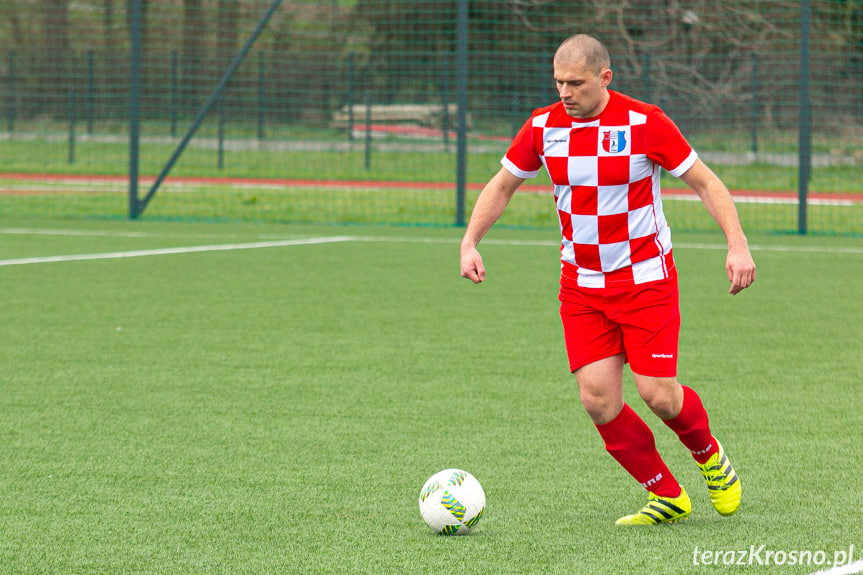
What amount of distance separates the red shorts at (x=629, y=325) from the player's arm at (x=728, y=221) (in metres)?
0.25

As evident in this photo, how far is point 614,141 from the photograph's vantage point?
3672mm

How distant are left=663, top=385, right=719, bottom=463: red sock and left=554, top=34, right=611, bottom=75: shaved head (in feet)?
3.54

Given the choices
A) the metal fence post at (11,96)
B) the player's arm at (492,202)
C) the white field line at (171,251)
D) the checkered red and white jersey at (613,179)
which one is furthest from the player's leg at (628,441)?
the metal fence post at (11,96)

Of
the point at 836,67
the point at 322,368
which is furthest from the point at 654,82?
the point at 322,368

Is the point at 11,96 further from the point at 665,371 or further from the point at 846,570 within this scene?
the point at 846,570

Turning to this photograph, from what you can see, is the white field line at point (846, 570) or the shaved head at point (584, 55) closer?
the white field line at point (846, 570)

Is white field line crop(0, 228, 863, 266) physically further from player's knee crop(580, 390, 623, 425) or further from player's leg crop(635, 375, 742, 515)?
player's leg crop(635, 375, 742, 515)

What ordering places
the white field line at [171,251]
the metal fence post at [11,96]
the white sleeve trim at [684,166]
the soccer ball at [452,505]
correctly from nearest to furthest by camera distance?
the soccer ball at [452,505] → the white sleeve trim at [684,166] → the white field line at [171,251] → the metal fence post at [11,96]

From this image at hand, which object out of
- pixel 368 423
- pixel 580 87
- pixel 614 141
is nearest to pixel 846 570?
pixel 614 141

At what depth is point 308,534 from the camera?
355 centimetres

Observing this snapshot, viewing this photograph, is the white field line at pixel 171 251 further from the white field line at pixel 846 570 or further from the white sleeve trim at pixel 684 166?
the white field line at pixel 846 570

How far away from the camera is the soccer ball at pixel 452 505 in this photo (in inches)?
139

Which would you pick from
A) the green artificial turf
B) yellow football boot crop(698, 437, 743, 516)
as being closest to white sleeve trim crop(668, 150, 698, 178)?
yellow football boot crop(698, 437, 743, 516)

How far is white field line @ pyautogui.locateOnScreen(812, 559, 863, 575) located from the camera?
3.17 meters
